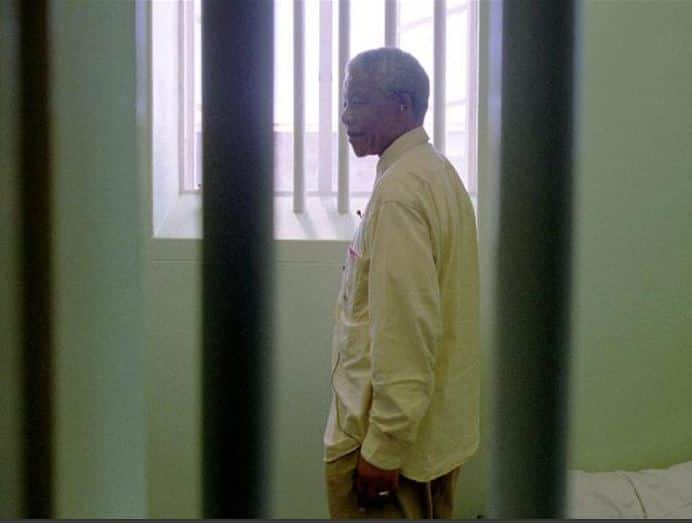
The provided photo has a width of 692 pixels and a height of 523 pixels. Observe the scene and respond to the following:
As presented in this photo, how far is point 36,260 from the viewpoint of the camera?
461mm

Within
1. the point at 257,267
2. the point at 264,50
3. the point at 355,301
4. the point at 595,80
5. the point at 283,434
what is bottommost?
the point at 283,434

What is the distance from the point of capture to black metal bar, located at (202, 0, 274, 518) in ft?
1.30

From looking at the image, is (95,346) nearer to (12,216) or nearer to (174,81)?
(12,216)

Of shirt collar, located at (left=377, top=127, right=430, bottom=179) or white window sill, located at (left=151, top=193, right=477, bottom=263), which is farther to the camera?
white window sill, located at (left=151, top=193, right=477, bottom=263)

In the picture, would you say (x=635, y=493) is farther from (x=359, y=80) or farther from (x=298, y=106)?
(x=298, y=106)

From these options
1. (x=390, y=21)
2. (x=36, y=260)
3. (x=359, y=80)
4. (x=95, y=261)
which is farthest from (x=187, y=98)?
(x=36, y=260)

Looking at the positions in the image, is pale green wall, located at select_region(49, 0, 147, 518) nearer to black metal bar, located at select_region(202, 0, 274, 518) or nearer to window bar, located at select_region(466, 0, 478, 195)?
black metal bar, located at select_region(202, 0, 274, 518)

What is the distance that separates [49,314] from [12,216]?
7 cm

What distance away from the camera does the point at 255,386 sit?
439 millimetres

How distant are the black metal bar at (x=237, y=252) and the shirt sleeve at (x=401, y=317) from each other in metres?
0.73

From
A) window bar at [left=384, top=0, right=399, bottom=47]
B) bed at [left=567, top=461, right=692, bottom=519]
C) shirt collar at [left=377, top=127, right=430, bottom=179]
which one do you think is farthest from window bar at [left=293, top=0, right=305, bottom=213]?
bed at [left=567, top=461, right=692, bottom=519]

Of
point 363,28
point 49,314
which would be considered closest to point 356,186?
point 363,28

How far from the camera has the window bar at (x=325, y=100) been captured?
85.5 inches

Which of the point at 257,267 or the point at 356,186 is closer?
the point at 257,267
